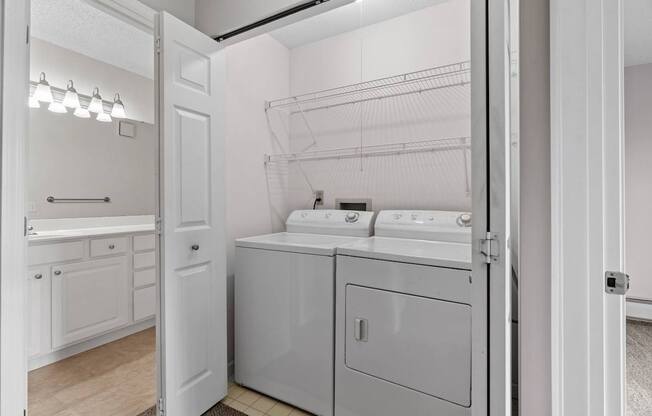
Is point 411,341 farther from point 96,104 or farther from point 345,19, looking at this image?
point 96,104

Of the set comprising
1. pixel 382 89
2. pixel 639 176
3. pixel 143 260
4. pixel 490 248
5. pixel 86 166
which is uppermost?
pixel 382 89

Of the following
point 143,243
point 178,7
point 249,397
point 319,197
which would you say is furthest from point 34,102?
point 249,397

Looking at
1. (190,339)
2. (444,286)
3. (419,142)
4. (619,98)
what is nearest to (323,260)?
(444,286)

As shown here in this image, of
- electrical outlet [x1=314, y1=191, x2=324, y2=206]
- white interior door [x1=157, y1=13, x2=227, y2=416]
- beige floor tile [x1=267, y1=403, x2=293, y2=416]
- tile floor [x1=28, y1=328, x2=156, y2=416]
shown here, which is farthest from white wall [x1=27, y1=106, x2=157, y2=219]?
beige floor tile [x1=267, y1=403, x2=293, y2=416]

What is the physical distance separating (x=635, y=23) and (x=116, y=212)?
4768mm

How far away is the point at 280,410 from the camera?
1729mm

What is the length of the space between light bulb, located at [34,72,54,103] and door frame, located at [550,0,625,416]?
11.4 ft

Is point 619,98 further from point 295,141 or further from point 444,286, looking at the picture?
point 295,141

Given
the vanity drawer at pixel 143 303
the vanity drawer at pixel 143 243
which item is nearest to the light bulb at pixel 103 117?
the vanity drawer at pixel 143 243

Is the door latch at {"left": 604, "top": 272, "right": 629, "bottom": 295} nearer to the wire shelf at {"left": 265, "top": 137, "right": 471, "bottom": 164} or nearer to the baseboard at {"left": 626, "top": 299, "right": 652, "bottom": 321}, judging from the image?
the wire shelf at {"left": 265, "top": 137, "right": 471, "bottom": 164}

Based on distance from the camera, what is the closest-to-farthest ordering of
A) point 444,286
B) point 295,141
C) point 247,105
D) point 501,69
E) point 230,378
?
point 501,69 < point 444,286 < point 230,378 < point 247,105 < point 295,141

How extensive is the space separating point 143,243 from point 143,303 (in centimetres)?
56

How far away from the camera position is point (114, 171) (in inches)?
123

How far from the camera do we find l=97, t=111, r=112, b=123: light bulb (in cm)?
296
